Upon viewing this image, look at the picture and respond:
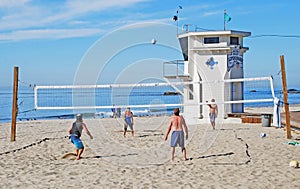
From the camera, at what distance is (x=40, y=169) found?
7.88 meters

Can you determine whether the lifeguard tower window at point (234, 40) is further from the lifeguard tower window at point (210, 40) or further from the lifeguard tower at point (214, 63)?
the lifeguard tower window at point (210, 40)

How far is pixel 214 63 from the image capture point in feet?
59.8

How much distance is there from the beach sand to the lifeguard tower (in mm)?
5715

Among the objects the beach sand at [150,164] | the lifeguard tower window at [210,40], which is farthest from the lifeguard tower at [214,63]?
the beach sand at [150,164]

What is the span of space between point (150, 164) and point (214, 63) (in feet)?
34.6

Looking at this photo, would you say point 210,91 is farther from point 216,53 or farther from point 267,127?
point 267,127

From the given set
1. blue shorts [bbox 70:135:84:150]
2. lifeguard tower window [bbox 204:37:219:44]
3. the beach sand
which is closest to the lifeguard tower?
lifeguard tower window [bbox 204:37:219:44]

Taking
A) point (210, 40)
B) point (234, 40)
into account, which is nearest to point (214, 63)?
point (210, 40)

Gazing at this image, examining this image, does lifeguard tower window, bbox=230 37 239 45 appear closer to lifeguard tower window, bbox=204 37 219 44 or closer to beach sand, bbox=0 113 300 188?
lifeguard tower window, bbox=204 37 219 44

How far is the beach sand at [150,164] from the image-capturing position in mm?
6762

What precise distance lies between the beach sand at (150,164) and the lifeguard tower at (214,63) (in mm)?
5715

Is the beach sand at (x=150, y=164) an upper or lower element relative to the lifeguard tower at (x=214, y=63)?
lower

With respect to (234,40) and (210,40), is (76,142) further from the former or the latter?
(234,40)

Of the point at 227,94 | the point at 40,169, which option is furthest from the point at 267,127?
the point at 40,169
